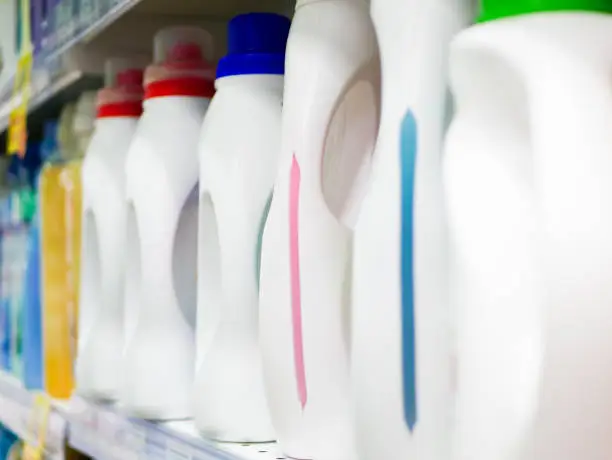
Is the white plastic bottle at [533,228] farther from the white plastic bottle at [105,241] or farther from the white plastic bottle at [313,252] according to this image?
the white plastic bottle at [105,241]

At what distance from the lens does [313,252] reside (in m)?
0.64

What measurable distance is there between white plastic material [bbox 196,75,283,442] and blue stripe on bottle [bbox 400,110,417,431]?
247 millimetres

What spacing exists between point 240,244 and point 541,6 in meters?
0.37

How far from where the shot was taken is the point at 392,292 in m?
0.53

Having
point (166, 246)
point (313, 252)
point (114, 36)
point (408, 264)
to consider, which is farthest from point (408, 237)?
point (114, 36)

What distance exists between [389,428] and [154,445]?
394 mm

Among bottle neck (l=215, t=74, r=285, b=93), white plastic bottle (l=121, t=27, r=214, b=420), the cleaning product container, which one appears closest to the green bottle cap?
bottle neck (l=215, t=74, r=285, b=93)

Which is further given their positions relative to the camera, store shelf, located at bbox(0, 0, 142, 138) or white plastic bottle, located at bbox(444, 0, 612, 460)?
store shelf, located at bbox(0, 0, 142, 138)

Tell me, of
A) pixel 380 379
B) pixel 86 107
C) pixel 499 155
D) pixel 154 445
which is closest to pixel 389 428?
pixel 380 379

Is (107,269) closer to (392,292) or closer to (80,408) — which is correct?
(80,408)

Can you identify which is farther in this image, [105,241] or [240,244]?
[105,241]

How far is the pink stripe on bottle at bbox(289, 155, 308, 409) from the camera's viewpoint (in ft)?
2.12

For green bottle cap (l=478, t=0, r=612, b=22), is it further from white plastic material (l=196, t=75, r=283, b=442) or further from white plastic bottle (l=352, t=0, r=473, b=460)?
white plastic material (l=196, t=75, r=283, b=442)

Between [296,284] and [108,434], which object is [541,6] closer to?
[296,284]
